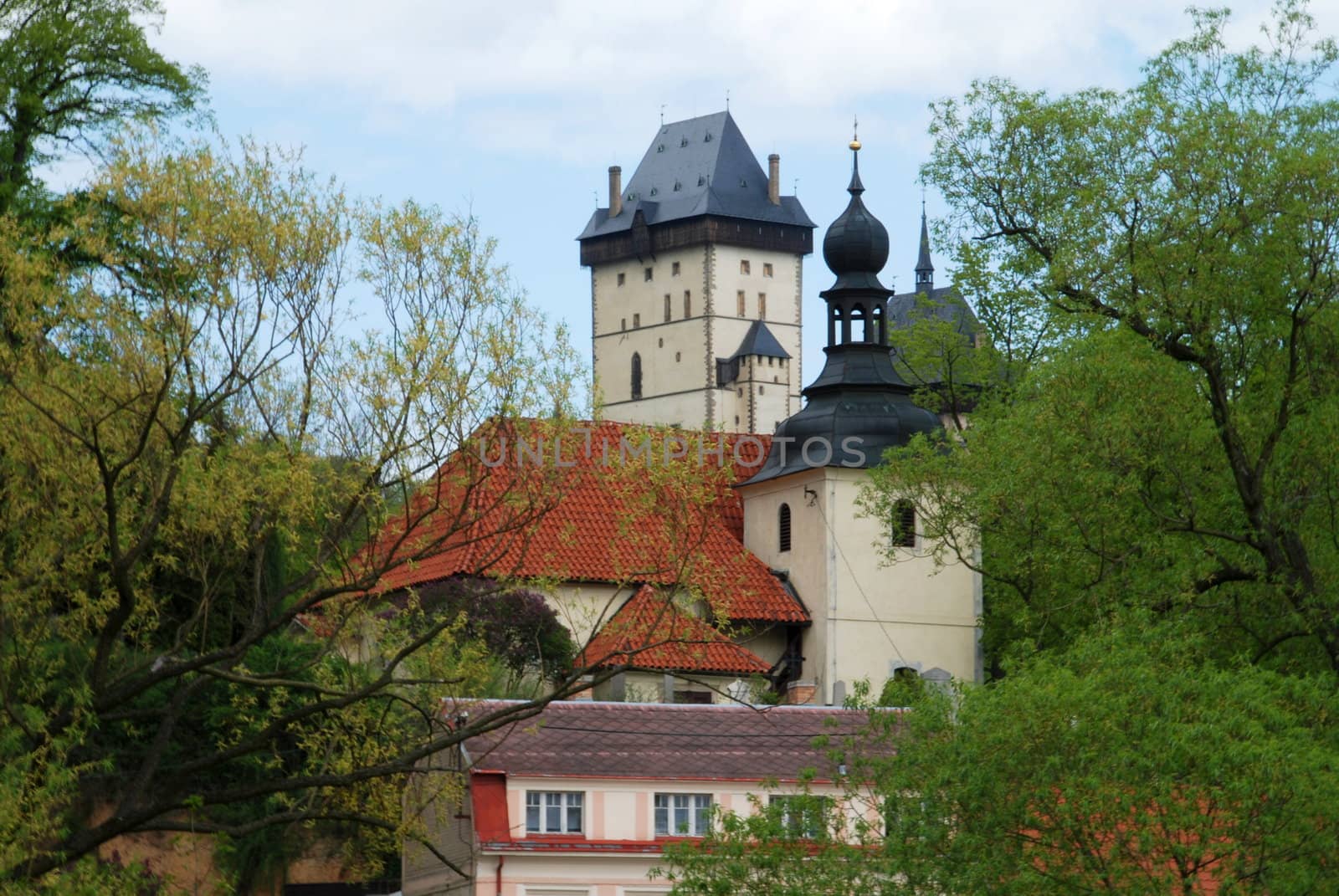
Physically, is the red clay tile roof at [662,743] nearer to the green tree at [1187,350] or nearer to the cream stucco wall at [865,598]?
the green tree at [1187,350]

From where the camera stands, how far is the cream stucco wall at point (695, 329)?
131 metres

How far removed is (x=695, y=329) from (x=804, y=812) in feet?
347

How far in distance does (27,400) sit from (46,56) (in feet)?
→ 58.5

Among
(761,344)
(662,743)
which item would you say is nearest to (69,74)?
(662,743)

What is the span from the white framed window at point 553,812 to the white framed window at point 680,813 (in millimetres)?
1145

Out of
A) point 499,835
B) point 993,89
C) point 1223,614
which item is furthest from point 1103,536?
point 499,835

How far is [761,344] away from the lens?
430ft

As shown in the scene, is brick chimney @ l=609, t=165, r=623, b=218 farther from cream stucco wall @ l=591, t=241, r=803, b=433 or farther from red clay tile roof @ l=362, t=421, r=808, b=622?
red clay tile roof @ l=362, t=421, r=808, b=622

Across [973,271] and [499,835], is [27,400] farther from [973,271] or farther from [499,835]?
[973,271]

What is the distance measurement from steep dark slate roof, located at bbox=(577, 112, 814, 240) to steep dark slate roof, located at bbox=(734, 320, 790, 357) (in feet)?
18.5

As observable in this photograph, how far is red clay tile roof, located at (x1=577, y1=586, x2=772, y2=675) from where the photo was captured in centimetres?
2677

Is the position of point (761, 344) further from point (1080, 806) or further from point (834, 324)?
point (1080, 806)

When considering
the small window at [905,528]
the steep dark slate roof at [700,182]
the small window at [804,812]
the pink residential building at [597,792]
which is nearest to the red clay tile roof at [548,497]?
the small window at [804,812]

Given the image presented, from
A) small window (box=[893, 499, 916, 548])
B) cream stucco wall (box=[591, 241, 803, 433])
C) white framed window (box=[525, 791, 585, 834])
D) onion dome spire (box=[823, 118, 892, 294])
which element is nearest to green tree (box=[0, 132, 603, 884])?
white framed window (box=[525, 791, 585, 834])
